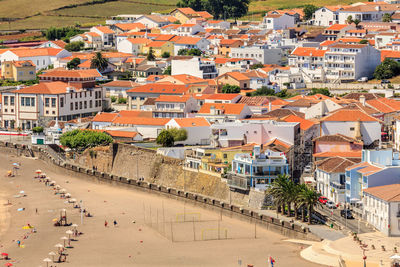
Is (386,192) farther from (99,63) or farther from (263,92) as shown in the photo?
(99,63)

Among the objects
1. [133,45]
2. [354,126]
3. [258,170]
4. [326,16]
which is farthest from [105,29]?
[258,170]

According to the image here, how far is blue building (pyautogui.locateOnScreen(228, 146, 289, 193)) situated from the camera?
83188 mm

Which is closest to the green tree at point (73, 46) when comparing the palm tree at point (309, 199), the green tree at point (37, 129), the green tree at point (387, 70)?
the green tree at point (37, 129)

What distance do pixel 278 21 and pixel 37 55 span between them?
143 ft

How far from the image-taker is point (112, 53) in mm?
161875

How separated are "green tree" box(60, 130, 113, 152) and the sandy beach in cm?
1168

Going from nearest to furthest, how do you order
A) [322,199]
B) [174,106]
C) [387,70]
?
[322,199], [174,106], [387,70]

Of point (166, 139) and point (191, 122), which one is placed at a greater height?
point (191, 122)

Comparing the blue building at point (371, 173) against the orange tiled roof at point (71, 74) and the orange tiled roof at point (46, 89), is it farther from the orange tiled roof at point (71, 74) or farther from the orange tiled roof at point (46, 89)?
the orange tiled roof at point (71, 74)

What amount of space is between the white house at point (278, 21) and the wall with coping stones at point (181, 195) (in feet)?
246

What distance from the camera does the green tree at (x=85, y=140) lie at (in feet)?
351

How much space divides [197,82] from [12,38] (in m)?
72.5

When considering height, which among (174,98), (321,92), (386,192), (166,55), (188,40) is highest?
(188,40)

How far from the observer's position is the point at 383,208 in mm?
73375
